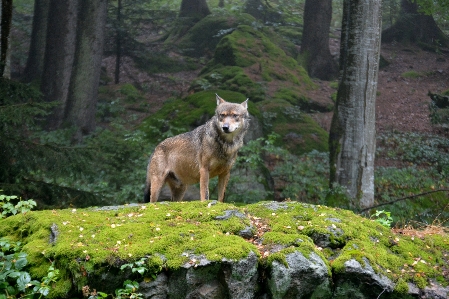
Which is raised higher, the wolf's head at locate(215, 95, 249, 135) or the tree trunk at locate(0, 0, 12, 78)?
the tree trunk at locate(0, 0, 12, 78)

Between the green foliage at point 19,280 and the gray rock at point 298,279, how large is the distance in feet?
6.72

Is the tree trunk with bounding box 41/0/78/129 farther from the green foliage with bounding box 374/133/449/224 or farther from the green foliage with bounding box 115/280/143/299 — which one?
the green foliage with bounding box 115/280/143/299

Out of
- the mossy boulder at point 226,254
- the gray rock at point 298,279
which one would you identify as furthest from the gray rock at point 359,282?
the gray rock at point 298,279

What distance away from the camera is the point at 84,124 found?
1641 centimetres

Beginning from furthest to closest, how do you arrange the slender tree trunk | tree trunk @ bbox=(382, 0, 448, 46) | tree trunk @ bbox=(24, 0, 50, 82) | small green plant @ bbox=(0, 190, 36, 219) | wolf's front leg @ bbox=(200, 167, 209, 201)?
tree trunk @ bbox=(382, 0, 448, 46)
tree trunk @ bbox=(24, 0, 50, 82)
the slender tree trunk
wolf's front leg @ bbox=(200, 167, 209, 201)
small green plant @ bbox=(0, 190, 36, 219)

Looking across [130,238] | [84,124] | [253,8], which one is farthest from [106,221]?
[253,8]

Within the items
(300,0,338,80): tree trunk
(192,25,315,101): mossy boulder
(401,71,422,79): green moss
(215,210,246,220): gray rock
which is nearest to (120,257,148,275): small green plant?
(215,210,246,220): gray rock

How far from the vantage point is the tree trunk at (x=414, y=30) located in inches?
925

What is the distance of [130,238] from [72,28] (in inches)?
582

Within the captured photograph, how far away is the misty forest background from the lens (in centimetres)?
912

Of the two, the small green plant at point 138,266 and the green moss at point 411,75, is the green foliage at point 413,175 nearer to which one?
the small green plant at point 138,266

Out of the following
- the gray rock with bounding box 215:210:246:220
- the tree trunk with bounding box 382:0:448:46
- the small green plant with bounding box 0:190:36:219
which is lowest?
the small green plant with bounding box 0:190:36:219

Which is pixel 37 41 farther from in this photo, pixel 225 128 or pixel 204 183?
pixel 225 128

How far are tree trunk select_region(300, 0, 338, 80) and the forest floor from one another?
126 centimetres
